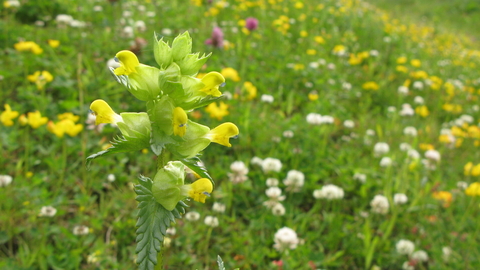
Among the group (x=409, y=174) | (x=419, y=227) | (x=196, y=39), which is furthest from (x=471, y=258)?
(x=196, y=39)

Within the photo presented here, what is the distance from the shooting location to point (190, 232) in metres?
1.76

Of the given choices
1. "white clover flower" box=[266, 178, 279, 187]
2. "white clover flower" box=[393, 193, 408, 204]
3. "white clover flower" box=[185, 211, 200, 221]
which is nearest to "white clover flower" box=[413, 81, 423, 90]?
"white clover flower" box=[393, 193, 408, 204]

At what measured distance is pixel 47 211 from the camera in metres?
1.62

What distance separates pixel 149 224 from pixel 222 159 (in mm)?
1641

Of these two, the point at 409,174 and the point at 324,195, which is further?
the point at 409,174

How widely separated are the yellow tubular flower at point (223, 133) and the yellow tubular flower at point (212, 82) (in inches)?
4.0

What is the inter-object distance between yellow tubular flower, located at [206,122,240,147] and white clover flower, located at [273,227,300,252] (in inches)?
40.1

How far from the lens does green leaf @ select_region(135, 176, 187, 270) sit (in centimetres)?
68

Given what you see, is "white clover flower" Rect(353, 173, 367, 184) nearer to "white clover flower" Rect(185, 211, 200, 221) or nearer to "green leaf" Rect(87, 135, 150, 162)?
"white clover flower" Rect(185, 211, 200, 221)

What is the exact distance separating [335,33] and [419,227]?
3.80m

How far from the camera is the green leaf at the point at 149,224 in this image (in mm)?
678

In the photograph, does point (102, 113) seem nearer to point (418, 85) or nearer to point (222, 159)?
point (222, 159)

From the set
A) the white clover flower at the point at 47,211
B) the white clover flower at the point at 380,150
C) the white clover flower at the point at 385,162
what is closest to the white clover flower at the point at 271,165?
the white clover flower at the point at 385,162

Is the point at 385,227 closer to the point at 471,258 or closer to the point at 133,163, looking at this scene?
the point at 471,258
